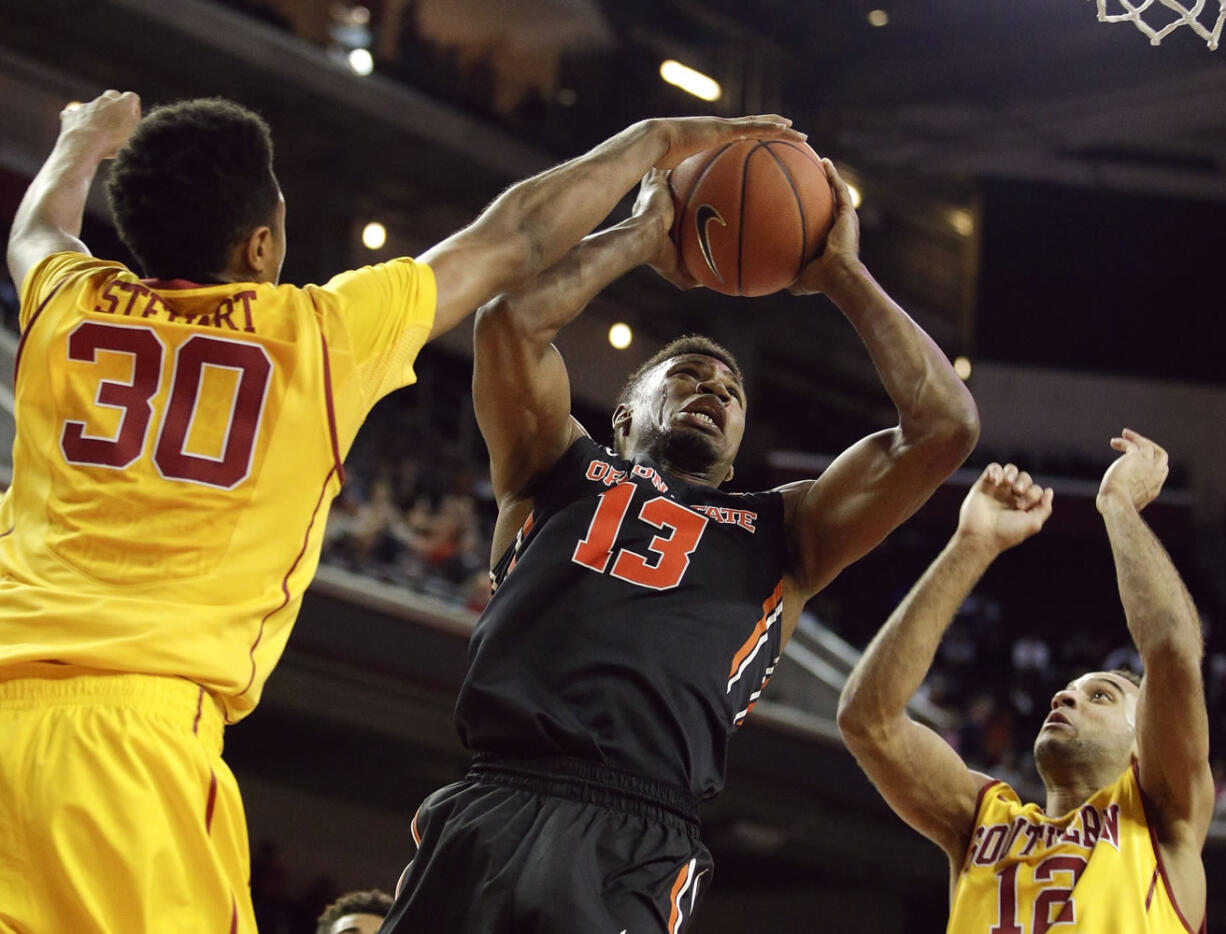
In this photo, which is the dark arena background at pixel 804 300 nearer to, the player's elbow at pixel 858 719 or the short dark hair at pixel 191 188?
the player's elbow at pixel 858 719

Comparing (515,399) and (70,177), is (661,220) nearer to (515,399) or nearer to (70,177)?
(515,399)

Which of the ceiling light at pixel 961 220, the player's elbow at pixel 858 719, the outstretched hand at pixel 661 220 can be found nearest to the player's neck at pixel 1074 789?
the player's elbow at pixel 858 719

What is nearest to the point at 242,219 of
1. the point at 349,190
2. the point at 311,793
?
the point at 311,793

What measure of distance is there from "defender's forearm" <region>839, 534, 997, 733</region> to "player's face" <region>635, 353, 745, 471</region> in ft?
2.03

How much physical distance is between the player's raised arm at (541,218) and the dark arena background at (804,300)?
8.44m

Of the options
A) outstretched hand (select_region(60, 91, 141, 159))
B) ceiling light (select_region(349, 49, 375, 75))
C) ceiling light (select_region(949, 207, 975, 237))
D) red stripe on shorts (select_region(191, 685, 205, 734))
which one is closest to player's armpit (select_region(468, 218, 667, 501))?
outstretched hand (select_region(60, 91, 141, 159))

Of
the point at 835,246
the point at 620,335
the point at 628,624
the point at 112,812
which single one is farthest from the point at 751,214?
the point at 620,335

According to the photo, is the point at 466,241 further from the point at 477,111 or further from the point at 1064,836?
the point at 477,111

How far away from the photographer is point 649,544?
339 centimetres

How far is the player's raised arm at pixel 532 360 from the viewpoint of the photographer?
3.53 m

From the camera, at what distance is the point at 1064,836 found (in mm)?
4008

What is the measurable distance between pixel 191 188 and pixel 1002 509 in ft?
7.33

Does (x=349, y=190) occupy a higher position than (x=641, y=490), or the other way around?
(x=349, y=190)

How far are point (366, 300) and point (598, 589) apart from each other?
40.0 inches
